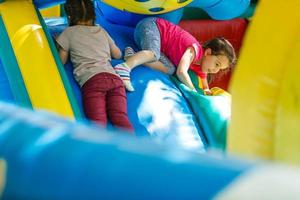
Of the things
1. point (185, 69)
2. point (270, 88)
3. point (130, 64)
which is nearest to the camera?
point (270, 88)

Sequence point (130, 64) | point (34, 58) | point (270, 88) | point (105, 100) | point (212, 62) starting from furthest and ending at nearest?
point (212, 62), point (130, 64), point (105, 100), point (34, 58), point (270, 88)

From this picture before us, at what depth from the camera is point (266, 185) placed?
0.35 meters

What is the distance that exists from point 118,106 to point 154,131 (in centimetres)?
13

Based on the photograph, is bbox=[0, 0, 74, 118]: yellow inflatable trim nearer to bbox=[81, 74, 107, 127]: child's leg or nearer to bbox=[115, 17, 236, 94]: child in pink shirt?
bbox=[81, 74, 107, 127]: child's leg

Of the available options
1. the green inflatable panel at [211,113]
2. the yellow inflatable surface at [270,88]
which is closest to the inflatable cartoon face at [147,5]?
the green inflatable panel at [211,113]

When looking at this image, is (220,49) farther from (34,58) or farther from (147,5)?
(34,58)

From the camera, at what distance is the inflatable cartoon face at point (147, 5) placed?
1918 mm

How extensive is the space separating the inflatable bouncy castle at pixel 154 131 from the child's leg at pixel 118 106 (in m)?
0.04

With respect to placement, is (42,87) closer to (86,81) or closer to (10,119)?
(86,81)

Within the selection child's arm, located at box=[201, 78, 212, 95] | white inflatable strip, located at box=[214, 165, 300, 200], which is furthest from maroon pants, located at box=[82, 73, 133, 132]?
white inflatable strip, located at box=[214, 165, 300, 200]

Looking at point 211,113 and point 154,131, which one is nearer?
point 154,131

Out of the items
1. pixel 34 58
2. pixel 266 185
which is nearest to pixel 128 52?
pixel 34 58

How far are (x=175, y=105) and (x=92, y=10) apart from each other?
42 cm

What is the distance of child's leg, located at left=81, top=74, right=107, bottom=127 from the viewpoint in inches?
64.3
